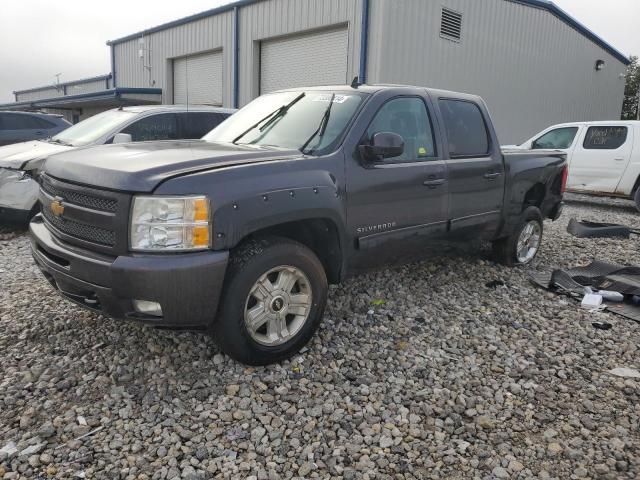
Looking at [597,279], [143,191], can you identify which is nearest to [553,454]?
[143,191]

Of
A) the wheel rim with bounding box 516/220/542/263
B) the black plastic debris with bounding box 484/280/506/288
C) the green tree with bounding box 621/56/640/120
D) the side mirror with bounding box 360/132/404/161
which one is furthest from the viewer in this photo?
the green tree with bounding box 621/56/640/120

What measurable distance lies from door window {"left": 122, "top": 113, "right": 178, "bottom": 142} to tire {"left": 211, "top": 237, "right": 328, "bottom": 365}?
15.7ft

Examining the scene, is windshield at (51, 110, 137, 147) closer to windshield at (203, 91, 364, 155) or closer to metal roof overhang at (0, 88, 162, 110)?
windshield at (203, 91, 364, 155)

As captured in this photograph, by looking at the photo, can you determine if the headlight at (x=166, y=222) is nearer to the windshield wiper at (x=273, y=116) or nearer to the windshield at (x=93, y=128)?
the windshield wiper at (x=273, y=116)

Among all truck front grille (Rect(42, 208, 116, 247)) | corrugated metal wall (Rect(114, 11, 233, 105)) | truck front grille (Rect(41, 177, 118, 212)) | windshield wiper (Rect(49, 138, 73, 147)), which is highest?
corrugated metal wall (Rect(114, 11, 233, 105))

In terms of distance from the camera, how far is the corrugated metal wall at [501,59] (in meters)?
13.6

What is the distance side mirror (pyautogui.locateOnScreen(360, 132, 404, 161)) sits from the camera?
3.62 m

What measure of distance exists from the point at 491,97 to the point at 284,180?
15558mm

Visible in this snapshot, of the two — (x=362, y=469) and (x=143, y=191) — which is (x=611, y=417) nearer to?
(x=362, y=469)

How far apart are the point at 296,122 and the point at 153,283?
1.81 meters

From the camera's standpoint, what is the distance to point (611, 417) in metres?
2.97

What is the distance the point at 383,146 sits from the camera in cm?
361

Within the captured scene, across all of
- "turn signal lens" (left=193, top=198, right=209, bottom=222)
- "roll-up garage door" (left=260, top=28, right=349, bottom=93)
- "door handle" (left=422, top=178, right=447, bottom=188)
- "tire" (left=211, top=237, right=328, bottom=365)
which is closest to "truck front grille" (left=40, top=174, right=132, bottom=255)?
"turn signal lens" (left=193, top=198, right=209, bottom=222)

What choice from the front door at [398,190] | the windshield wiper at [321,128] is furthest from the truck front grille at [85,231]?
the front door at [398,190]
